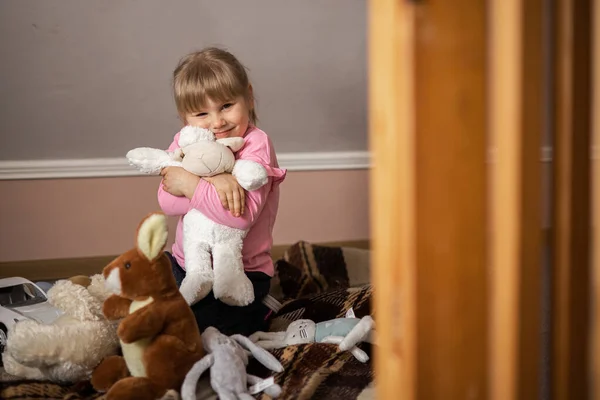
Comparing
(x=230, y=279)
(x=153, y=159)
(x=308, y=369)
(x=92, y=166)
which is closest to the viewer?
(x=308, y=369)

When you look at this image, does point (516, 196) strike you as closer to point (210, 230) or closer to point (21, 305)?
point (210, 230)

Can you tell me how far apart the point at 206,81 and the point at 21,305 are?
2.10ft

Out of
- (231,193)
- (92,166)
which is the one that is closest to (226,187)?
(231,193)

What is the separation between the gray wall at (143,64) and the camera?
5.42ft

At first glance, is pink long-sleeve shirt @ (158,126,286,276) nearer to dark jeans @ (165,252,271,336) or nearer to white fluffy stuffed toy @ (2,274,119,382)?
dark jeans @ (165,252,271,336)

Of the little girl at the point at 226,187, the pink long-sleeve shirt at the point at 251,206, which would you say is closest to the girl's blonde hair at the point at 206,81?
the little girl at the point at 226,187

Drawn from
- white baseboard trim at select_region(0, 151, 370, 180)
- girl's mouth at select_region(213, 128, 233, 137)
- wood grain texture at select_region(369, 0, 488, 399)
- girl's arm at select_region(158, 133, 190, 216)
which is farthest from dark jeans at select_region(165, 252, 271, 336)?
white baseboard trim at select_region(0, 151, 370, 180)

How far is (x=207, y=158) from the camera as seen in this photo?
49.2 inches

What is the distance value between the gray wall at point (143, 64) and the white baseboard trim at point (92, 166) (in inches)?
0.9

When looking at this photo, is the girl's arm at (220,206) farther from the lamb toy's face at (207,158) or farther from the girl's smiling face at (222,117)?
the girl's smiling face at (222,117)

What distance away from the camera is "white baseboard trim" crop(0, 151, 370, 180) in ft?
6.42

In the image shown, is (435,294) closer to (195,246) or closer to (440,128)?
(440,128)

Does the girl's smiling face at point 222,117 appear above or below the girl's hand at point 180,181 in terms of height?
above

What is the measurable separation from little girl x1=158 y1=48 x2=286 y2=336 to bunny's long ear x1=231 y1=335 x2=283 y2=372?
0.30 ft
